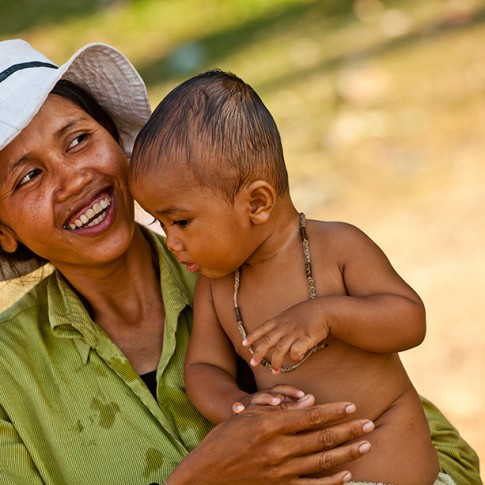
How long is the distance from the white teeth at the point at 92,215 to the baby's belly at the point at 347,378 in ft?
2.49

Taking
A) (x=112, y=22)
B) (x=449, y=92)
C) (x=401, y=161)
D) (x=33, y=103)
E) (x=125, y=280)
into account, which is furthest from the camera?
(x=112, y=22)

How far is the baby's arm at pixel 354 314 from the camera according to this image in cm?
234

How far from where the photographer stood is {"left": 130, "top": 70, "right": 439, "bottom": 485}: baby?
2.41 meters

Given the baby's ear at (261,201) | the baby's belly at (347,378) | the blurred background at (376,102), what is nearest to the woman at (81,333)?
the baby's belly at (347,378)

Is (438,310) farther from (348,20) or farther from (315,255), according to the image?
(348,20)

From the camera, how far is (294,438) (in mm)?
2436

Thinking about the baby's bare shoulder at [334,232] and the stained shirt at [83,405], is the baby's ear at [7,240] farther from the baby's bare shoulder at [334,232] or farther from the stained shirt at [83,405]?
the baby's bare shoulder at [334,232]

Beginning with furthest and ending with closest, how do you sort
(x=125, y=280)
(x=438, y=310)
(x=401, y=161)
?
(x=401, y=161)
(x=438, y=310)
(x=125, y=280)

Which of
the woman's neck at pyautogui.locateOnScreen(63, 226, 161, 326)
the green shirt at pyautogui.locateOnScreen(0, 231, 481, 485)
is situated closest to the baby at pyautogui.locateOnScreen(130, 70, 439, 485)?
the green shirt at pyautogui.locateOnScreen(0, 231, 481, 485)

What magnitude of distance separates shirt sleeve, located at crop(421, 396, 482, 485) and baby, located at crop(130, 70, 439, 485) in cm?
28

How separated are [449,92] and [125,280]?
550 centimetres

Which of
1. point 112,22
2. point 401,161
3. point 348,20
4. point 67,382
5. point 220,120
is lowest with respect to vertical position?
point 67,382

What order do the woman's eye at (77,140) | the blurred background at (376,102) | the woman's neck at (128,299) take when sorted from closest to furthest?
1. the woman's eye at (77,140)
2. the woman's neck at (128,299)
3. the blurred background at (376,102)

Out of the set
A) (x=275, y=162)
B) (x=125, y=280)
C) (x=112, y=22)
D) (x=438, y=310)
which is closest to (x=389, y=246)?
(x=438, y=310)
